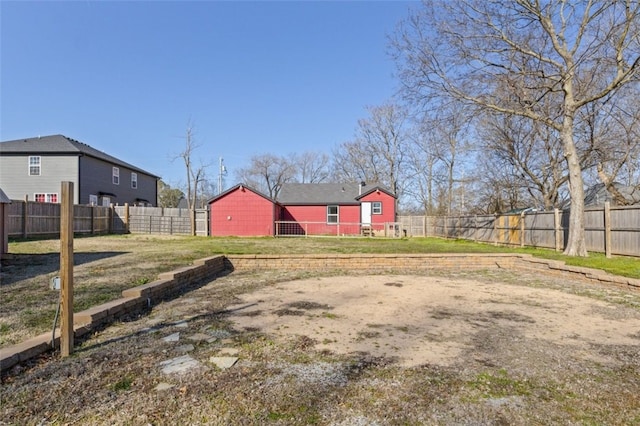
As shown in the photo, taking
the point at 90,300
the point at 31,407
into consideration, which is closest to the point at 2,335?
the point at 90,300

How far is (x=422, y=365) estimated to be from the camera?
9.73 ft

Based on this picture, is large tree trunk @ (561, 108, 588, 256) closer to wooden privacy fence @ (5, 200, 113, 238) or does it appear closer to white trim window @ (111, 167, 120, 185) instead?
wooden privacy fence @ (5, 200, 113, 238)

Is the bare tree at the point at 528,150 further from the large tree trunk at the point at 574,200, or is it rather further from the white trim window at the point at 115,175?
the white trim window at the point at 115,175

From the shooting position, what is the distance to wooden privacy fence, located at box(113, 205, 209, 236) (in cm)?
2123

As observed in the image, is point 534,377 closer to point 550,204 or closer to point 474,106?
point 474,106

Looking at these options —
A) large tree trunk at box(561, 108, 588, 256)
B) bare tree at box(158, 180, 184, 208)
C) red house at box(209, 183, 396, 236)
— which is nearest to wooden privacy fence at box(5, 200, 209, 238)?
red house at box(209, 183, 396, 236)

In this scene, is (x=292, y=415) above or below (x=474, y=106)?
below

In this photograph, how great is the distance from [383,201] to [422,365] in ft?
72.3

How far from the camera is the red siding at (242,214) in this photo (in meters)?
20.9

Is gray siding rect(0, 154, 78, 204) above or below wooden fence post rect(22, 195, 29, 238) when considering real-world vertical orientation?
above

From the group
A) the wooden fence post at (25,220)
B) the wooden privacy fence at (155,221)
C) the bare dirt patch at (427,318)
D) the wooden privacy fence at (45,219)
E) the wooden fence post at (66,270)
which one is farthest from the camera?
the wooden privacy fence at (155,221)

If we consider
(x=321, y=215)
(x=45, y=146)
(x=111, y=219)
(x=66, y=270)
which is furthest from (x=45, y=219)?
(x=66, y=270)

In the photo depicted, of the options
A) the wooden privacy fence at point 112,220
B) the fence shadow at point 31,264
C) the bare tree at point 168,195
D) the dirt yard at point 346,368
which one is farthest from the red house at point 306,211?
the bare tree at point 168,195

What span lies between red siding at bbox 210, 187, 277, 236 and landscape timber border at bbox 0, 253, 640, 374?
40.6ft
